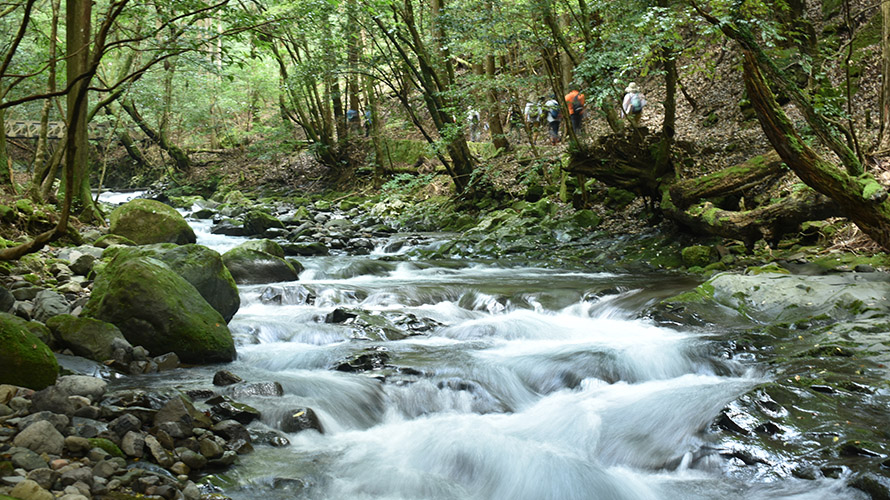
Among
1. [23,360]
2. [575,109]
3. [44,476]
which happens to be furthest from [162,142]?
[44,476]

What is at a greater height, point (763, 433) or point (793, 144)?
point (793, 144)

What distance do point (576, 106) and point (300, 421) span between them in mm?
11272

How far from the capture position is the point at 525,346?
718cm

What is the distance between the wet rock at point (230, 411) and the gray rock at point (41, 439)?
1.19m

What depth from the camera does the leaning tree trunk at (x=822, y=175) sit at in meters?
6.78

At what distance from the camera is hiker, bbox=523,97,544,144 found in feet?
49.3

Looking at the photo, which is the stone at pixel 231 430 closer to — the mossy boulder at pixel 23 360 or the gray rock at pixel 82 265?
the mossy boulder at pixel 23 360

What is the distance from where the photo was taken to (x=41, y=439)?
3268mm

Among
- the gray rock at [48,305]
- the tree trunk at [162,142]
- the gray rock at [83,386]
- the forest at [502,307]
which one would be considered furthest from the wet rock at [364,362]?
the tree trunk at [162,142]

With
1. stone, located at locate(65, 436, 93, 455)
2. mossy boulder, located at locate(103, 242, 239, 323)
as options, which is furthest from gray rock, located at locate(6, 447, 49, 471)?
mossy boulder, located at locate(103, 242, 239, 323)

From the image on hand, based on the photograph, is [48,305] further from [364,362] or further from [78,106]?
[78,106]

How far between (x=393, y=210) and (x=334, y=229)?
340cm

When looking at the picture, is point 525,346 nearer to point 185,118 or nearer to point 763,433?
point 763,433

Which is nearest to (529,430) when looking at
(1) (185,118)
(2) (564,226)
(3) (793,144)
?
(3) (793,144)
